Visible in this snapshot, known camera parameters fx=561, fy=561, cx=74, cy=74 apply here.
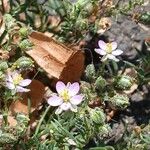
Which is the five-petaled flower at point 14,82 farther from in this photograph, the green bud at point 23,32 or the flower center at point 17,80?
the green bud at point 23,32

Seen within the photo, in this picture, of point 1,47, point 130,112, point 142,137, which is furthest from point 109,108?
point 1,47

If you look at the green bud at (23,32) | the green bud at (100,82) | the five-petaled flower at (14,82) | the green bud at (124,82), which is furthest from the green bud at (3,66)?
the green bud at (124,82)

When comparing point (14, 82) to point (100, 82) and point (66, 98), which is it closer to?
point (66, 98)

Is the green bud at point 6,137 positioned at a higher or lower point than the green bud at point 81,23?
lower

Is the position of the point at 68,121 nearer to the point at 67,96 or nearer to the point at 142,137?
the point at 67,96

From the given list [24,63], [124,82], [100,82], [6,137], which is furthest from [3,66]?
[124,82]

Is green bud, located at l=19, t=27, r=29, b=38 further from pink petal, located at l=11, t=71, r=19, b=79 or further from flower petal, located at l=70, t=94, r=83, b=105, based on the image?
flower petal, located at l=70, t=94, r=83, b=105
